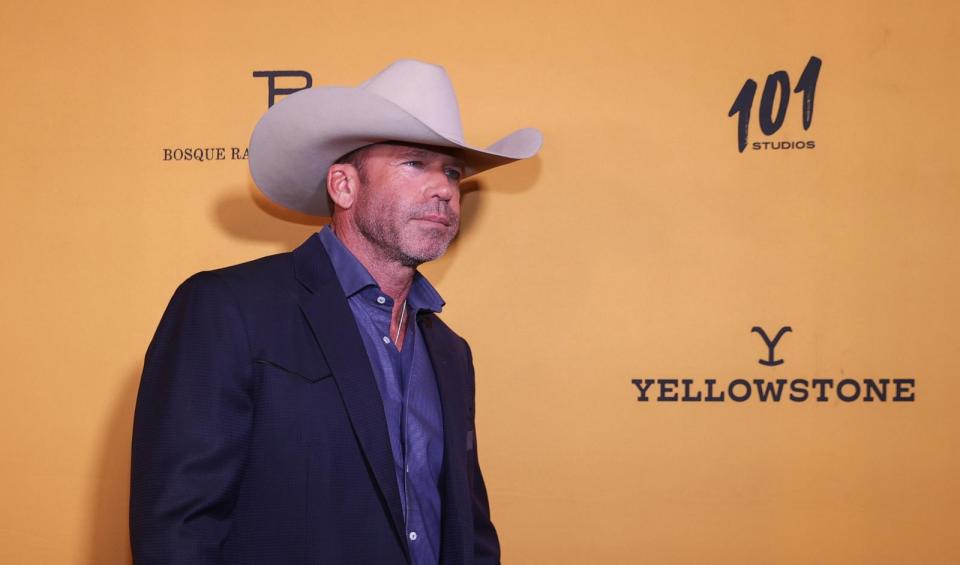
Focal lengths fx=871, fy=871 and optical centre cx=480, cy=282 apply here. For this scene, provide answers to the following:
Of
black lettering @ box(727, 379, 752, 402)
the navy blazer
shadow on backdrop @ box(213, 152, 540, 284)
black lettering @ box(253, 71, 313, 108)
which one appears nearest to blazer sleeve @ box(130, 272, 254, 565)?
the navy blazer

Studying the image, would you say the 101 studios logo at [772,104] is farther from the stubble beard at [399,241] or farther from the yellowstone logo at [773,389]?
the stubble beard at [399,241]

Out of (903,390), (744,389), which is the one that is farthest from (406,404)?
(903,390)

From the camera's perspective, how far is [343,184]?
5.93 feet

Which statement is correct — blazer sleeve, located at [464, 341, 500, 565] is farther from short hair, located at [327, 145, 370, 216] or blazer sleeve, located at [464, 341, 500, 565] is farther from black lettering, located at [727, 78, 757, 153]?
black lettering, located at [727, 78, 757, 153]

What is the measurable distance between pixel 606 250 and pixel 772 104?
55 centimetres

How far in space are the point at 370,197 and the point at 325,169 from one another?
210 mm

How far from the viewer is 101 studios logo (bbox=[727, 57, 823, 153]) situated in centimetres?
217

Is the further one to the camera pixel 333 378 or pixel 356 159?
pixel 356 159

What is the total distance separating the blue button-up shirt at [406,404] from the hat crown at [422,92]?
30 cm

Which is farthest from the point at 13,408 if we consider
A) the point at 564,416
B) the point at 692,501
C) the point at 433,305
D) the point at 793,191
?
the point at 793,191

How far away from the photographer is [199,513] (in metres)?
1.37

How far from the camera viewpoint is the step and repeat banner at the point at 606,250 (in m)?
2.14

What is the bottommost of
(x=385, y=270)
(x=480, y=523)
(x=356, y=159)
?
(x=480, y=523)

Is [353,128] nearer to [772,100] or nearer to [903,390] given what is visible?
[772,100]
